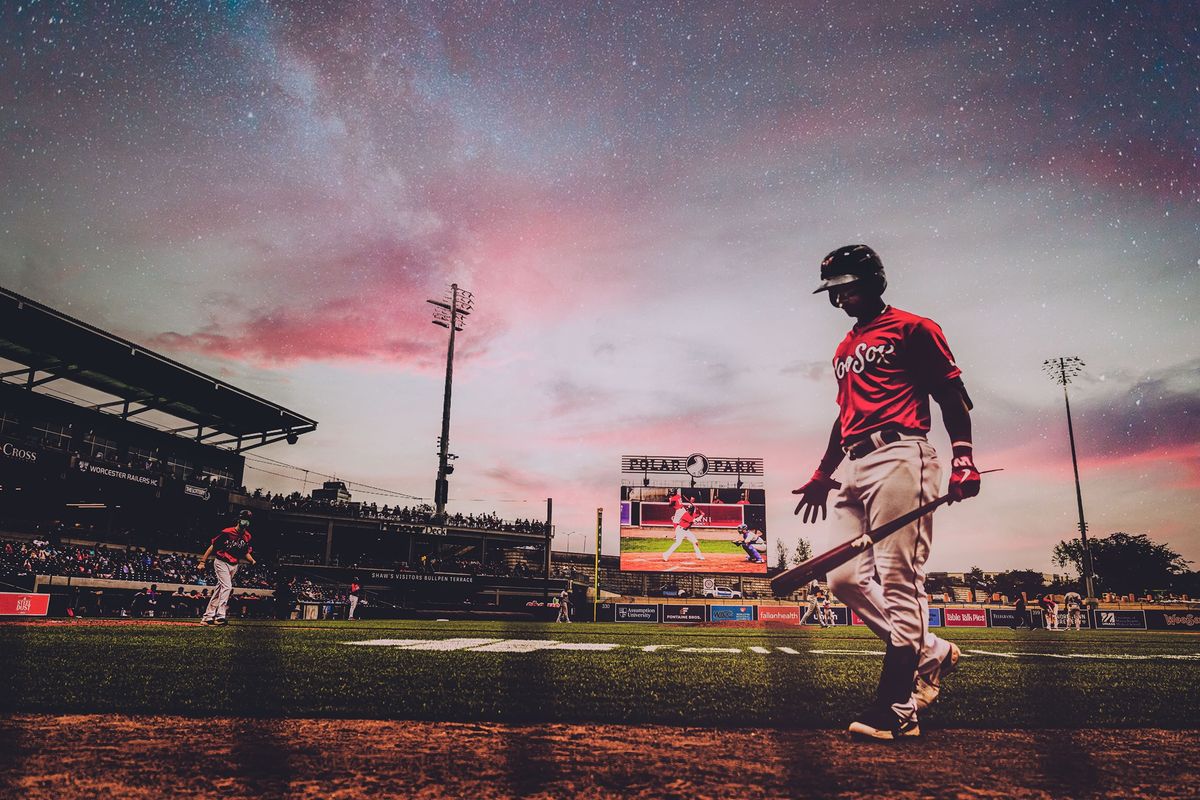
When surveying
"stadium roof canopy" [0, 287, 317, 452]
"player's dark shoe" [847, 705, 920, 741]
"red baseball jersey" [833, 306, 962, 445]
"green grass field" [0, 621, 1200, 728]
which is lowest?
"green grass field" [0, 621, 1200, 728]

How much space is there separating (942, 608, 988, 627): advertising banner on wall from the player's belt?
3437cm

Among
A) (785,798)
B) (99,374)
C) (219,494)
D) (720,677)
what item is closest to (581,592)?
(219,494)

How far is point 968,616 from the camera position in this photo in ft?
110

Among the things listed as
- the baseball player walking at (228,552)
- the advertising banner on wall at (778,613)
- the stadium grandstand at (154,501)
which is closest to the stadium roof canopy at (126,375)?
the stadium grandstand at (154,501)

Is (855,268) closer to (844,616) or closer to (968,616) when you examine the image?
(968,616)

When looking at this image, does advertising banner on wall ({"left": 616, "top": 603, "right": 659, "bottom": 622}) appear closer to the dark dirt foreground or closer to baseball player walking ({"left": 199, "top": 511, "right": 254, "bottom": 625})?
baseball player walking ({"left": 199, "top": 511, "right": 254, "bottom": 625})

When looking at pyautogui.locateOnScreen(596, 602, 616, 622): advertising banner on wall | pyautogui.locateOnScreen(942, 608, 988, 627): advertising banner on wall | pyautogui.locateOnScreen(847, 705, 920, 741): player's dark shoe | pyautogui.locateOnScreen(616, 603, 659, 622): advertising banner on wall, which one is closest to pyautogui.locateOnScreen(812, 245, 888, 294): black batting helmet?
pyautogui.locateOnScreen(847, 705, 920, 741): player's dark shoe

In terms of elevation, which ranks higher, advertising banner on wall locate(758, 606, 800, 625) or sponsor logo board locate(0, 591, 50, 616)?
sponsor logo board locate(0, 591, 50, 616)

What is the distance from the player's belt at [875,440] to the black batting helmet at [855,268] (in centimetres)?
88

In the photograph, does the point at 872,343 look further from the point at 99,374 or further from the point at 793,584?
the point at 99,374

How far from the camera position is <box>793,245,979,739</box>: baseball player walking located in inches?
137

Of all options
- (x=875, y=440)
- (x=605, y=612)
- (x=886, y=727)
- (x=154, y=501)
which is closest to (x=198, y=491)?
(x=154, y=501)

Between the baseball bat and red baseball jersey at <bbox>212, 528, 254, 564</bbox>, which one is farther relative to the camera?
red baseball jersey at <bbox>212, 528, 254, 564</bbox>

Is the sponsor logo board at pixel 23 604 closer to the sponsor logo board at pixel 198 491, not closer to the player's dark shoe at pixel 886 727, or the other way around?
the sponsor logo board at pixel 198 491
